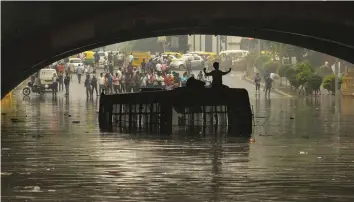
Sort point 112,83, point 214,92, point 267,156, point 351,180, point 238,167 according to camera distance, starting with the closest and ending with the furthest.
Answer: point 351,180
point 238,167
point 267,156
point 214,92
point 112,83

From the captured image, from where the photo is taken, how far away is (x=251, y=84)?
8456 centimetres

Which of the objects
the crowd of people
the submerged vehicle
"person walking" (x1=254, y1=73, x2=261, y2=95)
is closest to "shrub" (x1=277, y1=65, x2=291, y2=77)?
"person walking" (x1=254, y1=73, x2=261, y2=95)

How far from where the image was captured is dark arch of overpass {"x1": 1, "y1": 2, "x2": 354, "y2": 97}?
933 inches

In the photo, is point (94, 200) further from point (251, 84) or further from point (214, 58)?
point (214, 58)

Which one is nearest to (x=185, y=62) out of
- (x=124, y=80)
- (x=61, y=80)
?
(x=61, y=80)

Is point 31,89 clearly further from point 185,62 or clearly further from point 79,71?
point 185,62

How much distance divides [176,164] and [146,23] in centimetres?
713

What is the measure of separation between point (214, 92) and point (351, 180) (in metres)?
15.1

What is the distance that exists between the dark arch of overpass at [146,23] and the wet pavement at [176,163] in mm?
2903

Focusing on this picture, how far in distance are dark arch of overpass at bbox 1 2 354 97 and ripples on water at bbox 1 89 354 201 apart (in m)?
2.84

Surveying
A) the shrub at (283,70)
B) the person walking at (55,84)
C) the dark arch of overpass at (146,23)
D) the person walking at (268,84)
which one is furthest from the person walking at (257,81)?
the dark arch of overpass at (146,23)

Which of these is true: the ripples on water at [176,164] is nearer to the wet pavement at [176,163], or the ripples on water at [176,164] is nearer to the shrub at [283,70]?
the wet pavement at [176,163]

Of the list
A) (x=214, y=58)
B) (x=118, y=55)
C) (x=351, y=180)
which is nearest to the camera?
(x=351, y=180)

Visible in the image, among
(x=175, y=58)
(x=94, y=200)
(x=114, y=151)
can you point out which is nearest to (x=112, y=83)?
(x=175, y=58)
